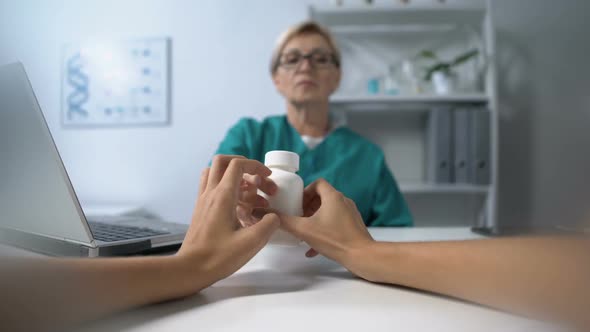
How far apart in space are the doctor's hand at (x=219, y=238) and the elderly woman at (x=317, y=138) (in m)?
0.52

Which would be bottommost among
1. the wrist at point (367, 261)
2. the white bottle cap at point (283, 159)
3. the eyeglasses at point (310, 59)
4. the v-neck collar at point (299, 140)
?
the wrist at point (367, 261)

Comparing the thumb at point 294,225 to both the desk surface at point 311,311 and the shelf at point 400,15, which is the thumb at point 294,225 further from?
the shelf at point 400,15

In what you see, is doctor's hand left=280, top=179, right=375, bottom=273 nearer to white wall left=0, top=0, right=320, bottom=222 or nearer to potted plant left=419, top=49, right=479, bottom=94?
potted plant left=419, top=49, right=479, bottom=94

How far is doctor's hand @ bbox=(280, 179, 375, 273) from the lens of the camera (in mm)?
239

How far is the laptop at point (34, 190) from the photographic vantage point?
202 millimetres

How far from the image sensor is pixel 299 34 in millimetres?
864

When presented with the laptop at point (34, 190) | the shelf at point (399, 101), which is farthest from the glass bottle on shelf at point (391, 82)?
the laptop at point (34, 190)

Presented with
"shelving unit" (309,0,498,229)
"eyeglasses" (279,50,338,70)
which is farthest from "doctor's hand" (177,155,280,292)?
"shelving unit" (309,0,498,229)

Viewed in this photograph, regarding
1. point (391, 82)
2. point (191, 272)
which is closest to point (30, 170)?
point (191, 272)

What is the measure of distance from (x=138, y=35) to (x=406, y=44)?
1205 mm

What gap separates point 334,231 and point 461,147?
0.94m

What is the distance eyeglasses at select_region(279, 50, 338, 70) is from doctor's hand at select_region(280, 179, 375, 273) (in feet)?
2.16

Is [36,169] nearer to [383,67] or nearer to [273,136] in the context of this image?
[273,136]

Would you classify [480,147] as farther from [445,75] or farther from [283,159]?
[283,159]
